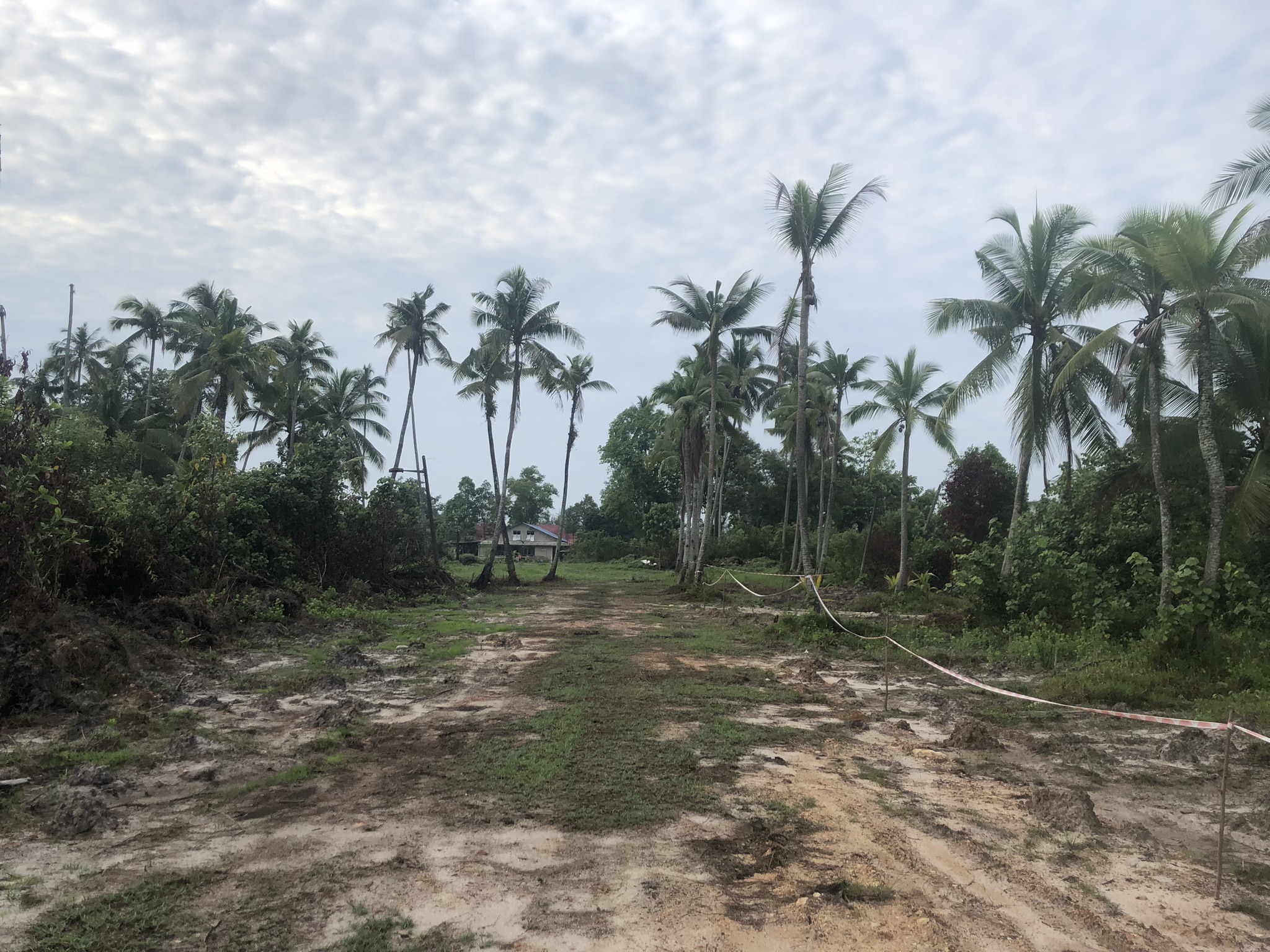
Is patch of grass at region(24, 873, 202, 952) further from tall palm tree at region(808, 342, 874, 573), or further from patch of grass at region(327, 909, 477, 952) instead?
tall palm tree at region(808, 342, 874, 573)

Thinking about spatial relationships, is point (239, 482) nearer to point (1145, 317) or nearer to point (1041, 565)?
point (1041, 565)

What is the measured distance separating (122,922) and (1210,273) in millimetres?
13449

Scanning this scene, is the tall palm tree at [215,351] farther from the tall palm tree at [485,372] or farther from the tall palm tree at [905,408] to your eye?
the tall palm tree at [905,408]

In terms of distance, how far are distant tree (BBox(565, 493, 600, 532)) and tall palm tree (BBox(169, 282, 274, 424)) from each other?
32.8 m

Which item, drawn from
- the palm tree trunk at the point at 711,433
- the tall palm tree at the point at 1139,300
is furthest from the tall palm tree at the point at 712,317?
the tall palm tree at the point at 1139,300

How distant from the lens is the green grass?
5.63 m

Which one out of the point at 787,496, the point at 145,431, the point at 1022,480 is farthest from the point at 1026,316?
the point at 145,431

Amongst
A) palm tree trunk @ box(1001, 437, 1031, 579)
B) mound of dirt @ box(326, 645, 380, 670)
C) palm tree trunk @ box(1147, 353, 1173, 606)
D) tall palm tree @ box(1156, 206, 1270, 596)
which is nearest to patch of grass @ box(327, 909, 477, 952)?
mound of dirt @ box(326, 645, 380, 670)

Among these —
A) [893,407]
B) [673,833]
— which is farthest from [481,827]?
[893,407]

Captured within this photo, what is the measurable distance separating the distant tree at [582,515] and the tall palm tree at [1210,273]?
2173 inches

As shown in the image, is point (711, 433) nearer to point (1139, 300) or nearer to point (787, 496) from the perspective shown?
point (787, 496)

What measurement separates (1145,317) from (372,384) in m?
36.7

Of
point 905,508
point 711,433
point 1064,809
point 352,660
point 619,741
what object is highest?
point 711,433

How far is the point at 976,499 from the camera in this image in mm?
28688
